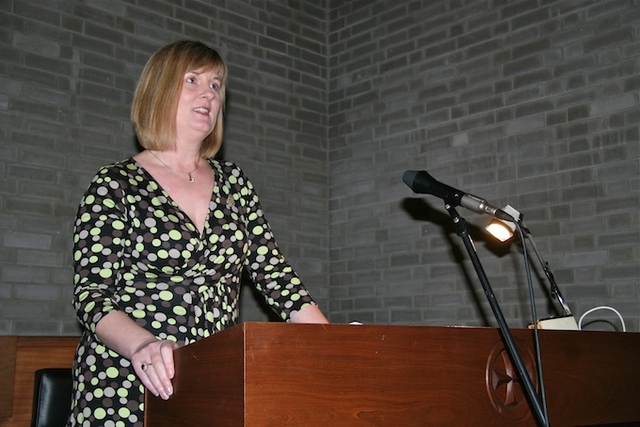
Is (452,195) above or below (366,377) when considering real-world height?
above

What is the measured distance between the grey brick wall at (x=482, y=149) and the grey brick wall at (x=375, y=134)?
1cm

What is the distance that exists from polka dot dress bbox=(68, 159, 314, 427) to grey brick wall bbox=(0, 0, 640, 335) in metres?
2.12

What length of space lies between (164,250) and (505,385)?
2.97 feet

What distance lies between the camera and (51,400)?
9.48 ft

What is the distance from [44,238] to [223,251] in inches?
87.6

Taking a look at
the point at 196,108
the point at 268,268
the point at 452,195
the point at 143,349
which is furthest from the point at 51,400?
the point at 452,195

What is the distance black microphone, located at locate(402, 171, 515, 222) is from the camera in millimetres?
1958

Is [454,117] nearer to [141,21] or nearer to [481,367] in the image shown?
[141,21]

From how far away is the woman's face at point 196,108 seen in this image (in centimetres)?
233

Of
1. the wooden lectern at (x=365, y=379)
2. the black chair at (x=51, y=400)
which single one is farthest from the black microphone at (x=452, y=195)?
the black chair at (x=51, y=400)

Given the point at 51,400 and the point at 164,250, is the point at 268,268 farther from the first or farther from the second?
the point at 51,400

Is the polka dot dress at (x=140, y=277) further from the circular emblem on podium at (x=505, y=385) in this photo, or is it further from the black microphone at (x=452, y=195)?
the circular emblem on podium at (x=505, y=385)

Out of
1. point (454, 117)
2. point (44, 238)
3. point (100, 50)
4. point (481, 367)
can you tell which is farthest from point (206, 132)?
point (454, 117)

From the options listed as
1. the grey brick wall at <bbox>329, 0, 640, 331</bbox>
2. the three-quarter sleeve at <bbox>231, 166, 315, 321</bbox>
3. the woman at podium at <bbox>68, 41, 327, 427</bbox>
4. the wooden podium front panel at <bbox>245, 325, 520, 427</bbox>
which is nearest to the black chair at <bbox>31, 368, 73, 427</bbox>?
the woman at podium at <bbox>68, 41, 327, 427</bbox>
